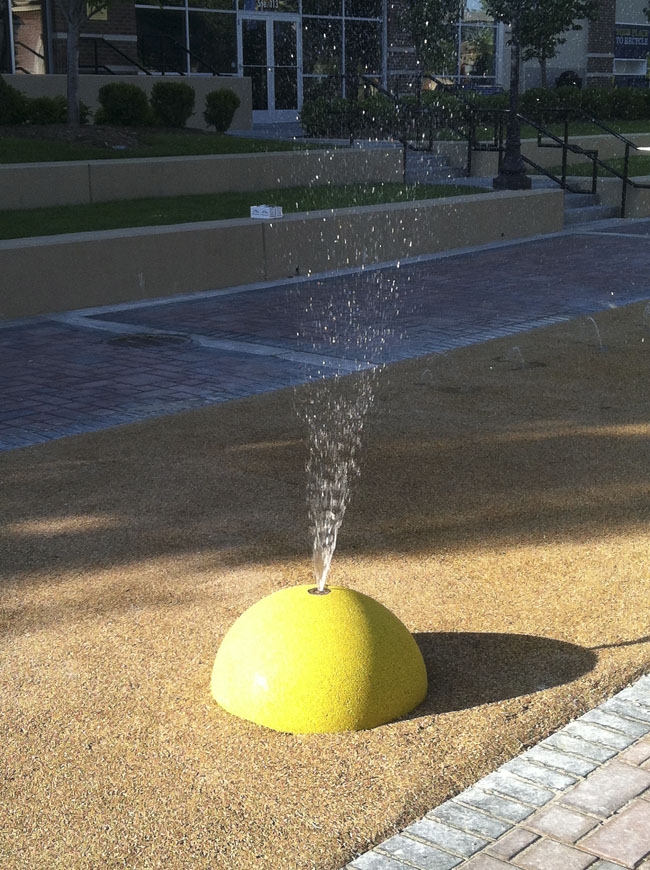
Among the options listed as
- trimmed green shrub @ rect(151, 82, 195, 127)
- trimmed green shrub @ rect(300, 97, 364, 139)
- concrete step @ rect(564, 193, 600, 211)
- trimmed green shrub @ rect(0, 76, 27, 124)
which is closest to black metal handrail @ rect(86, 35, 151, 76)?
trimmed green shrub @ rect(151, 82, 195, 127)

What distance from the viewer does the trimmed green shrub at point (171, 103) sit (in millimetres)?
24422

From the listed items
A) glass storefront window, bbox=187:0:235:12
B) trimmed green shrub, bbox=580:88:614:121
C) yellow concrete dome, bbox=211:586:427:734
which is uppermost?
glass storefront window, bbox=187:0:235:12

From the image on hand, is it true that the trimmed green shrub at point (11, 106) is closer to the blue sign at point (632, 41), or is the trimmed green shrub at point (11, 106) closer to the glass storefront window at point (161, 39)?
the glass storefront window at point (161, 39)

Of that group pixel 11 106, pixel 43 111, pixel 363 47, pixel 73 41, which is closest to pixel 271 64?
pixel 363 47

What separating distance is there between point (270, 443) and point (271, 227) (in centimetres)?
759

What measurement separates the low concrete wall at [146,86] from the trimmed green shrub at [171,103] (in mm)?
1699

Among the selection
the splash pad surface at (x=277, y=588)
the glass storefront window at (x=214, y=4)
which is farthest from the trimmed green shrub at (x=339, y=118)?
the splash pad surface at (x=277, y=588)

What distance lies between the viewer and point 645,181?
23.9 metres

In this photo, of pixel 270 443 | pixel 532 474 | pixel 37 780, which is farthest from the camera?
pixel 270 443

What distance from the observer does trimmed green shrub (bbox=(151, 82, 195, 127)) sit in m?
24.4

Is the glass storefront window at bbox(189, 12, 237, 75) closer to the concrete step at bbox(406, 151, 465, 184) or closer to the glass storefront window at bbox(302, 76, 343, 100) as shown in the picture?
the glass storefront window at bbox(302, 76, 343, 100)

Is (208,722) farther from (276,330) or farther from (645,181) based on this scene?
(645,181)

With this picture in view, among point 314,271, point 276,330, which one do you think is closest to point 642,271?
point 314,271

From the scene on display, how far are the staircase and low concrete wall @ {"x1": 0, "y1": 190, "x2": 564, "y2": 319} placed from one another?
283 centimetres
